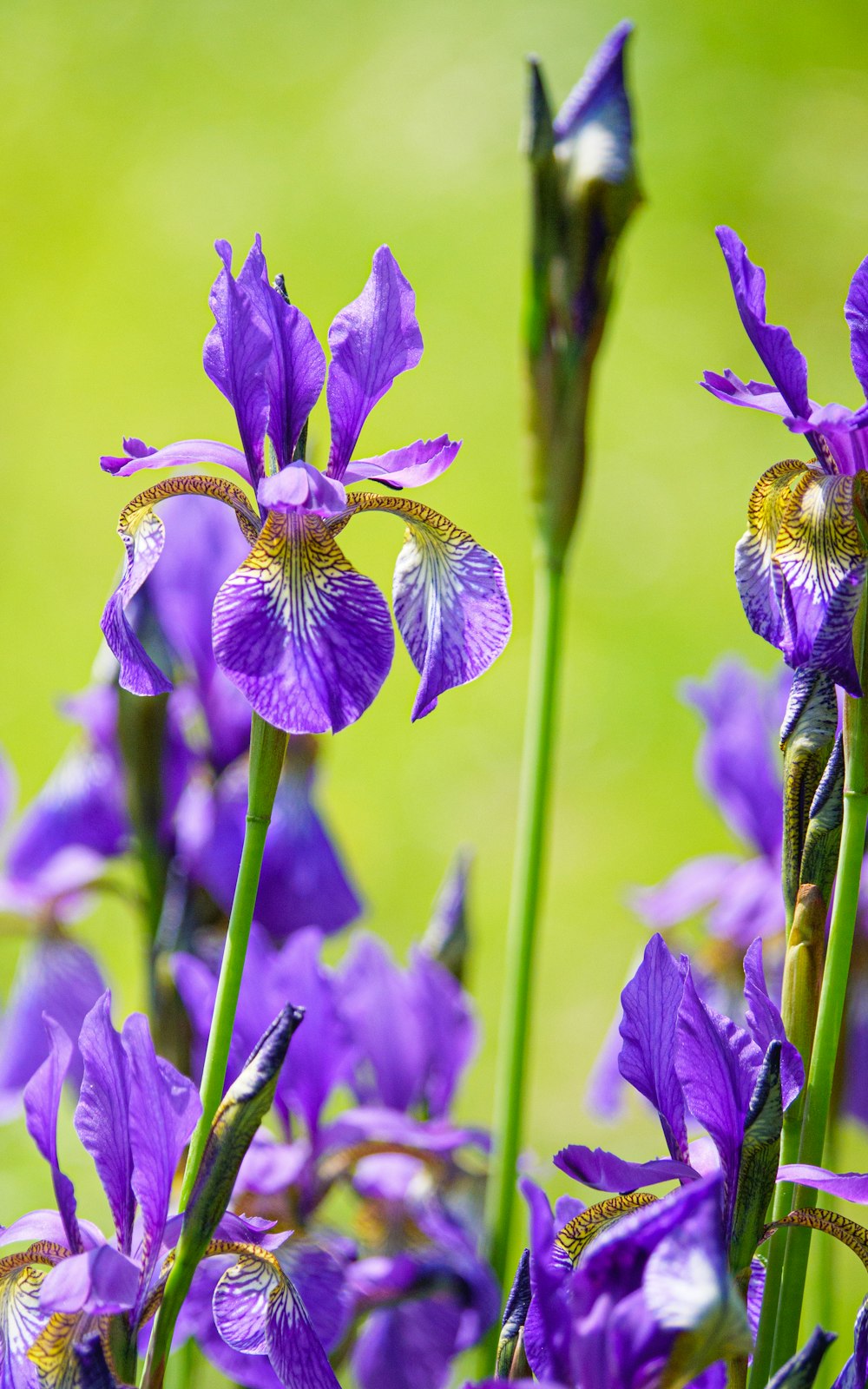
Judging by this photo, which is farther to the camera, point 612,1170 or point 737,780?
point 737,780

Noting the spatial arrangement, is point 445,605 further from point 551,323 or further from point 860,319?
point 551,323

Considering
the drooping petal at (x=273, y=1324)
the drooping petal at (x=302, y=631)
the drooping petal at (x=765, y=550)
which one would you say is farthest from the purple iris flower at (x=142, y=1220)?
the drooping petal at (x=765, y=550)

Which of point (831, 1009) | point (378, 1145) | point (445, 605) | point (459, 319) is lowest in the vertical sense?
point (378, 1145)

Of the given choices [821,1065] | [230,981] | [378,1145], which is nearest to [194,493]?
[230,981]

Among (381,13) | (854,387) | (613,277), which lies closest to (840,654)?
(613,277)

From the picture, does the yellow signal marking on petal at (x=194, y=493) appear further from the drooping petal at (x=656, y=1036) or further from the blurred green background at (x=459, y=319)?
the blurred green background at (x=459, y=319)

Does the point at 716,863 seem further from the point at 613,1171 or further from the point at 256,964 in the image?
the point at 613,1171

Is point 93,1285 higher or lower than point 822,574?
lower
